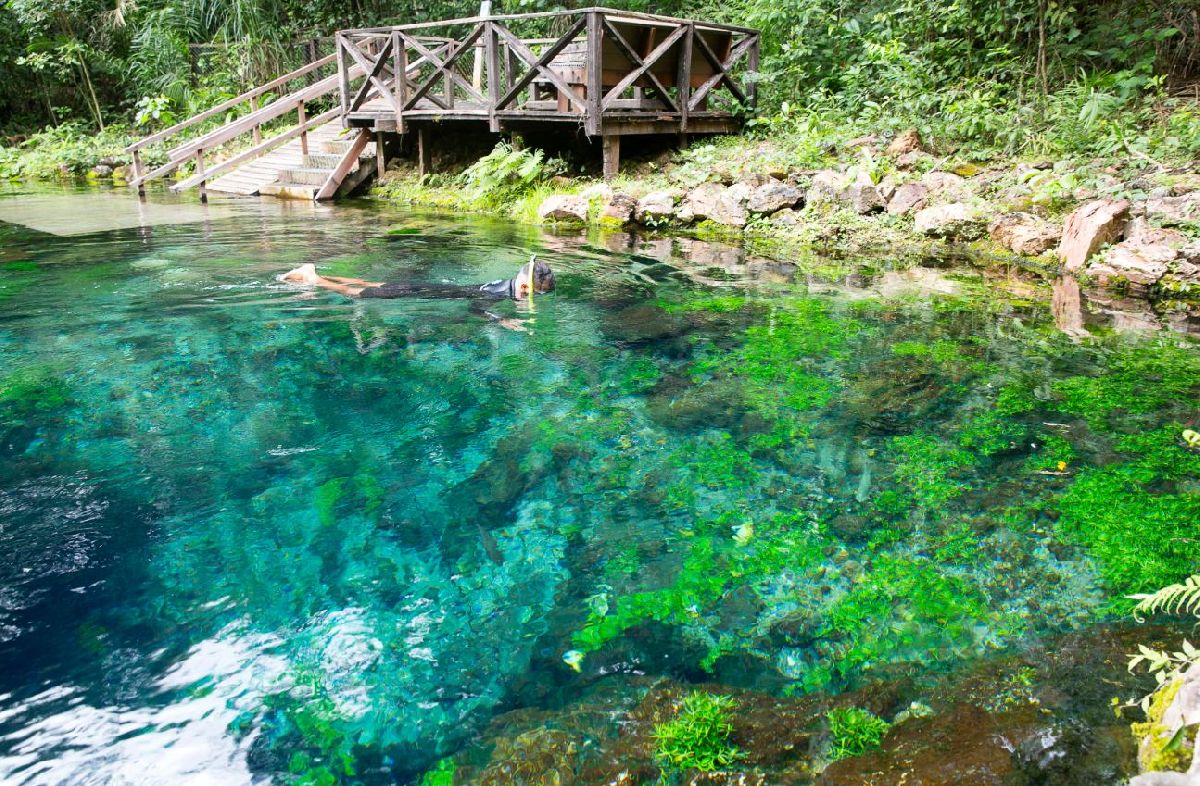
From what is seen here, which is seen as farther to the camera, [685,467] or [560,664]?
[685,467]

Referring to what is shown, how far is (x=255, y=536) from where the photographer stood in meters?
3.45

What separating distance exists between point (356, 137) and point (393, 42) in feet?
7.23

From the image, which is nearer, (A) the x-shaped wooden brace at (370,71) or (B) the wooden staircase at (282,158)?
(A) the x-shaped wooden brace at (370,71)

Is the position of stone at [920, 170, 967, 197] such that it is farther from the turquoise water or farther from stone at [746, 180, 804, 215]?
the turquoise water

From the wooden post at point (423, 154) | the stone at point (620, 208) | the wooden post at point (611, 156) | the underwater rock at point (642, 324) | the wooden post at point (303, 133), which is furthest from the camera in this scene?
the wooden post at point (303, 133)

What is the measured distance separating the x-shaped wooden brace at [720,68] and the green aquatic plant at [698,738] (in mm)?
11023

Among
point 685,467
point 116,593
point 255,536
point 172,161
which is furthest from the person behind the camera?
point 172,161

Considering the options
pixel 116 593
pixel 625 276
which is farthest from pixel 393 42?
pixel 116 593

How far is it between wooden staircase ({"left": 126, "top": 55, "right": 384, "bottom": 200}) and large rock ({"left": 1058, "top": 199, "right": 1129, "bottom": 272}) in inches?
428

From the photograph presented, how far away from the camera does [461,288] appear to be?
716 cm

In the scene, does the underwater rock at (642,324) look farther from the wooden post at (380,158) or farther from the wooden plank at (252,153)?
the wooden plank at (252,153)

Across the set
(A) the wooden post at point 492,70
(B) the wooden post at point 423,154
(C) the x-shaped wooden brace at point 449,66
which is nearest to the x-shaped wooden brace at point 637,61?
(A) the wooden post at point 492,70

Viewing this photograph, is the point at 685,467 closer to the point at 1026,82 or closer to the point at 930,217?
the point at 930,217

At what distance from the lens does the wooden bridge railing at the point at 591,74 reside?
11031 mm
